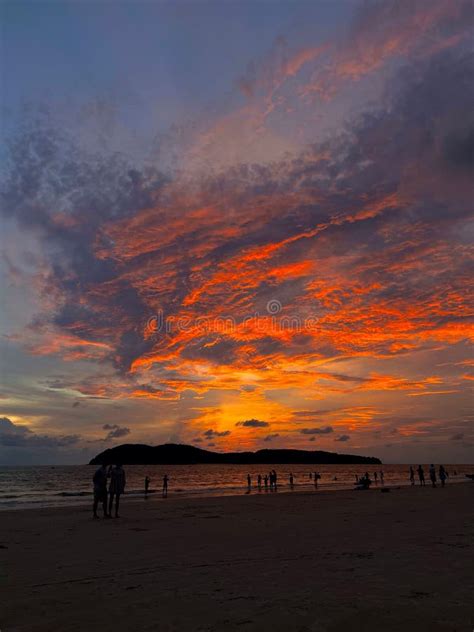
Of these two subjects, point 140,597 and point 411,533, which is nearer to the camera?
point 140,597

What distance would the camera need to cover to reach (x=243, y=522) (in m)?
19.6

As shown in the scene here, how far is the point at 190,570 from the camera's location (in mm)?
10188

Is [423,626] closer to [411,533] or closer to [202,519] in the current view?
[411,533]

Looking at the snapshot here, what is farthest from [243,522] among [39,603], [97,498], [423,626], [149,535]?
[423,626]

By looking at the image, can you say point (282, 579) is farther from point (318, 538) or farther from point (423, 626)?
point (318, 538)

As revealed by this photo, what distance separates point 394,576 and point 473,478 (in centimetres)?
8418

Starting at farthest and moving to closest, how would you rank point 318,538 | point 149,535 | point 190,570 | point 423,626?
point 149,535 → point 318,538 → point 190,570 → point 423,626

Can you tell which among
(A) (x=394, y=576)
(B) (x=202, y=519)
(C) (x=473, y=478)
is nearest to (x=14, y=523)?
(B) (x=202, y=519)

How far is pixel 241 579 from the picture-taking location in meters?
9.23

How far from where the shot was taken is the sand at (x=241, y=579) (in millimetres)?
6797

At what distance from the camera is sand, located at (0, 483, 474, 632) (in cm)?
680

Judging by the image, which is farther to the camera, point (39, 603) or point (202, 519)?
point (202, 519)

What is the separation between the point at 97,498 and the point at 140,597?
14.4 m

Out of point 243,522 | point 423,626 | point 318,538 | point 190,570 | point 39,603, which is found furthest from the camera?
point 243,522
